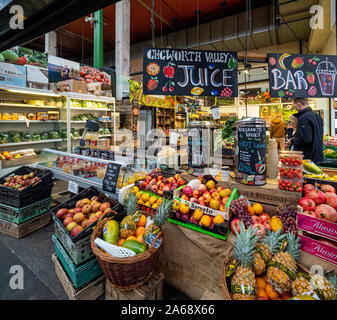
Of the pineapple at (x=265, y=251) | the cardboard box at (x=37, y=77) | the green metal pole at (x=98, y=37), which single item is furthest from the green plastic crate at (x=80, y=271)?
the green metal pole at (x=98, y=37)

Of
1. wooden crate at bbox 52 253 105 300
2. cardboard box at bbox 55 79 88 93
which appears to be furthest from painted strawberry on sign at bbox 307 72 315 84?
cardboard box at bbox 55 79 88 93

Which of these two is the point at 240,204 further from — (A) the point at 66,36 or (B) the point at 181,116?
(A) the point at 66,36

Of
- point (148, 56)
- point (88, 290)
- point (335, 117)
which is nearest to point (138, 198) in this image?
point (88, 290)

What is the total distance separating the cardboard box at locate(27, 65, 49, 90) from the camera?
196 inches

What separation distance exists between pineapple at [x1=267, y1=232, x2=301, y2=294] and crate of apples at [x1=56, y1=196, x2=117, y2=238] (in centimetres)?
130

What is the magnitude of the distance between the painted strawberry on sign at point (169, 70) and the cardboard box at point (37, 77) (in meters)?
4.40

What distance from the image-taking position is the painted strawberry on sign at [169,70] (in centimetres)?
241

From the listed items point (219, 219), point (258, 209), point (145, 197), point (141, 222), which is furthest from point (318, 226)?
point (145, 197)

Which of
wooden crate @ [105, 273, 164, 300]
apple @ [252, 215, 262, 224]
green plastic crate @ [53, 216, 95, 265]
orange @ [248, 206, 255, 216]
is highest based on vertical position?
orange @ [248, 206, 255, 216]

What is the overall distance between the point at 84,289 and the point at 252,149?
1771mm

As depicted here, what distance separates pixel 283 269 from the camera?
1.05 metres

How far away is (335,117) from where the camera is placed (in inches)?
261

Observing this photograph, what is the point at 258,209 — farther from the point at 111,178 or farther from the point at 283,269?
the point at 111,178

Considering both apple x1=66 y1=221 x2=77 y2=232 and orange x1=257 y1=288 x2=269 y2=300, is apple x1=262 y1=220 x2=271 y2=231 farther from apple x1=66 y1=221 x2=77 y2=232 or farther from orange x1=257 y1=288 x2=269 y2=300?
apple x1=66 y1=221 x2=77 y2=232
